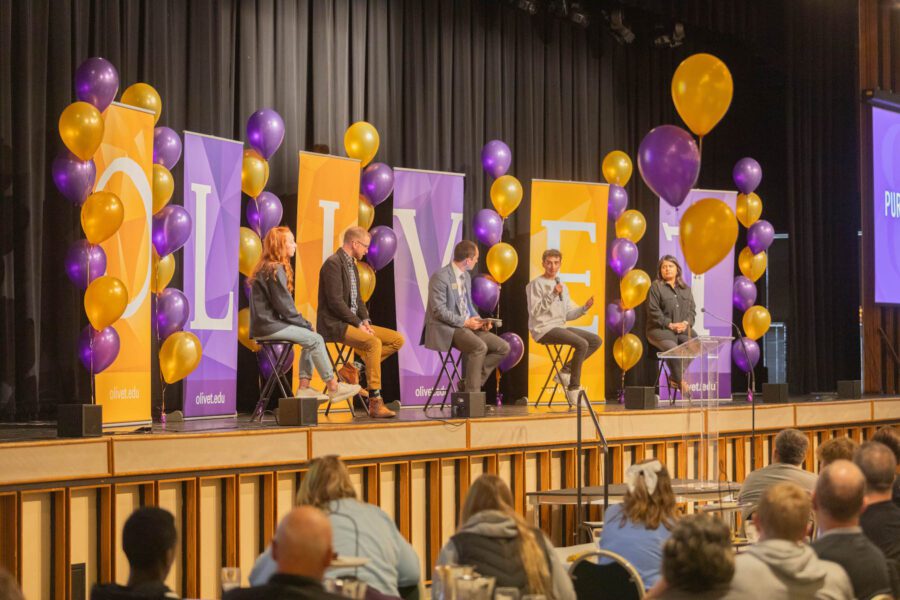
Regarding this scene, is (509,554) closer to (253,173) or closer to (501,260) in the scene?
(253,173)

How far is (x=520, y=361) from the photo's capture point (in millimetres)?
10789

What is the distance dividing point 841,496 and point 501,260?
597 cm

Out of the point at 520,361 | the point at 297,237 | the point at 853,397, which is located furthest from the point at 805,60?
the point at 297,237

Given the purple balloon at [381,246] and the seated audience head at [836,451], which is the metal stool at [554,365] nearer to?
the purple balloon at [381,246]

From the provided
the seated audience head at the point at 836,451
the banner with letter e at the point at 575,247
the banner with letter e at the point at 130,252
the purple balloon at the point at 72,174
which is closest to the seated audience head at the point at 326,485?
the seated audience head at the point at 836,451

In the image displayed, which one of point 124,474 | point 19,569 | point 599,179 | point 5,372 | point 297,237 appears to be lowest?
point 19,569

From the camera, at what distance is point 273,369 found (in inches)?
298

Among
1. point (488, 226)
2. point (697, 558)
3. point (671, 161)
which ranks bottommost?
point (697, 558)

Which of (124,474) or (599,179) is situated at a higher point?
(599,179)

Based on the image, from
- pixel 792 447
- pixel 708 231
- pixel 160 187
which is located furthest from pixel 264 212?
pixel 792 447

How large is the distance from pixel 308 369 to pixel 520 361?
3.66 meters

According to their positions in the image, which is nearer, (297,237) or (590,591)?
(590,591)

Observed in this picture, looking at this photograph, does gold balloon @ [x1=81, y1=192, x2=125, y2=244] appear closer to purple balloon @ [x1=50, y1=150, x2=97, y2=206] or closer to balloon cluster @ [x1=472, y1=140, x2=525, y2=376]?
purple balloon @ [x1=50, y1=150, x2=97, y2=206]

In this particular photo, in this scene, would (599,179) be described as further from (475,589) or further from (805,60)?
(475,589)
